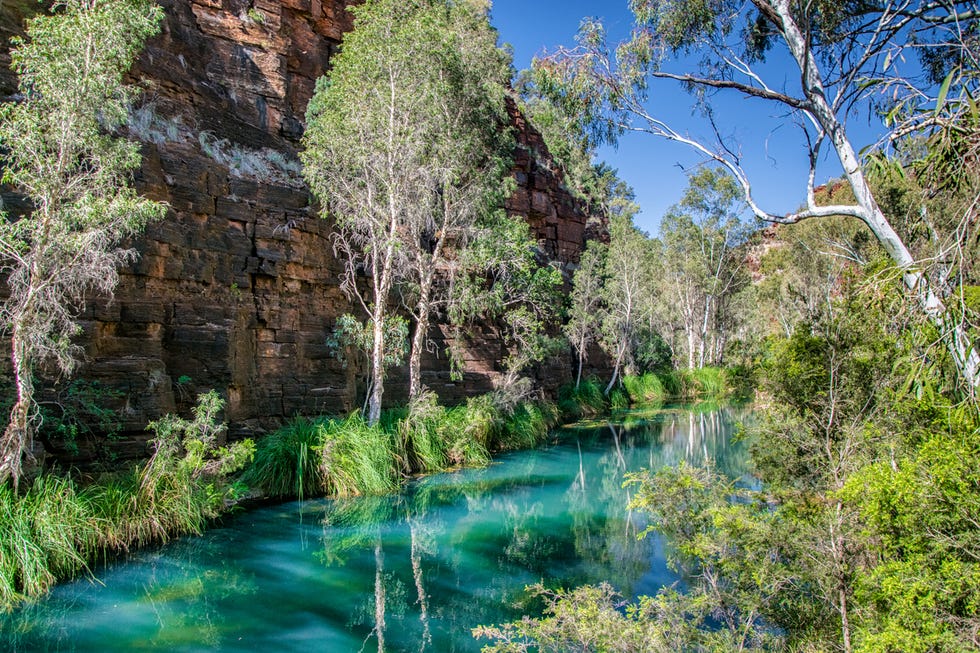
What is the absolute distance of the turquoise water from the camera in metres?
5.68

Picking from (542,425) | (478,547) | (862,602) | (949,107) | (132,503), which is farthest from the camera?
(542,425)

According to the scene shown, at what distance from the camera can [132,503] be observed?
25.8 ft

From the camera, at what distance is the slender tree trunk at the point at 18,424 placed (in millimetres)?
6512

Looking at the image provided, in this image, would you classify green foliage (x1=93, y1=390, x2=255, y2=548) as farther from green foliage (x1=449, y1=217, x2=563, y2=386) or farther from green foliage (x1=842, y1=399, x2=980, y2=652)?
green foliage (x1=842, y1=399, x2=980, y2=652)

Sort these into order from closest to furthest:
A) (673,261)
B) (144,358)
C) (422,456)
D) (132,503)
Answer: (132,503) < (144,358) < (422,456) < (673,261)

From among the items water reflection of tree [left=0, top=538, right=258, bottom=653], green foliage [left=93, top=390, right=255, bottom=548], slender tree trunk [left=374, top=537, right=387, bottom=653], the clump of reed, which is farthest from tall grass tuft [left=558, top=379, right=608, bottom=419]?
water reflection of tree [left=0, top=538, right=258, bottom=653]

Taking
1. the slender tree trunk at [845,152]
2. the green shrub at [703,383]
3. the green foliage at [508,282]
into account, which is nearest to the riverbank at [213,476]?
the green foliage at [508,282]

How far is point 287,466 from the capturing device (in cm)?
1091

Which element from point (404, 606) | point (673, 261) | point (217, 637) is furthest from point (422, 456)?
point (673, 261)

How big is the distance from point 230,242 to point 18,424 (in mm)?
6273

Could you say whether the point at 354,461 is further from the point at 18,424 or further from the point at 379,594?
the point at 18,424

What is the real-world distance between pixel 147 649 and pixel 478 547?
14.0 ft

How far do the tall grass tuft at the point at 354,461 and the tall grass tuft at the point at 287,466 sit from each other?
17cm

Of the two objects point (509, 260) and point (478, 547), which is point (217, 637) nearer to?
point (478, 547)
